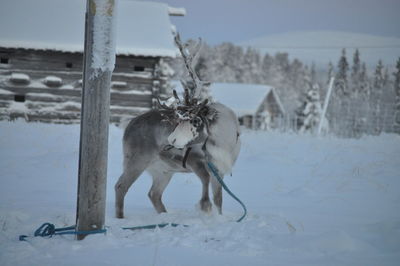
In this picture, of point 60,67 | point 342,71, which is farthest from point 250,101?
point 60,67

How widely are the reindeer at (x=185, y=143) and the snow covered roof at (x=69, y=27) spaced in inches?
423

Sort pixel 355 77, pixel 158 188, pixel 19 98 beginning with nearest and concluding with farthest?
1. pixel 158 188
2. pixel 19 98
3. pixel 355 77

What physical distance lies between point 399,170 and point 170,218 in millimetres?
5454

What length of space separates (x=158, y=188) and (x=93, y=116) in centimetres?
216

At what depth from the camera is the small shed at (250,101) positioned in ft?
150

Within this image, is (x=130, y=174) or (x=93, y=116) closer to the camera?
(x=93, y=116)

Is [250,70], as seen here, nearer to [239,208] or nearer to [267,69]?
[267,69]

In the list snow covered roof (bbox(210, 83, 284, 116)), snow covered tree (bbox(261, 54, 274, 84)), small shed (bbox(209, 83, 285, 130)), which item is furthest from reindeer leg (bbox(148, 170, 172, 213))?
snow covered tree (bbox(261, 54, 274, 84))

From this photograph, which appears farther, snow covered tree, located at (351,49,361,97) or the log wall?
snow covered tree, located at (351,49,361,97)

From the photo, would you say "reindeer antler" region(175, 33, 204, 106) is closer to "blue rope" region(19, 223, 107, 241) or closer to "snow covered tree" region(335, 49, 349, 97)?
"blue rope" region(19, 223, 107, 241)

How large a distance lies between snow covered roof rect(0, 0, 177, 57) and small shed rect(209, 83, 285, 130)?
2625 cm

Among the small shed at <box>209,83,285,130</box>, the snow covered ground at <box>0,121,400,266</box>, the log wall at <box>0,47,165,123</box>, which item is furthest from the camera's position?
the small shed at <box>209,83,285,130</box>

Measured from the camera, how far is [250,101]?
47.1 metres

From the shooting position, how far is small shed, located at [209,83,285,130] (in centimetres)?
4584
